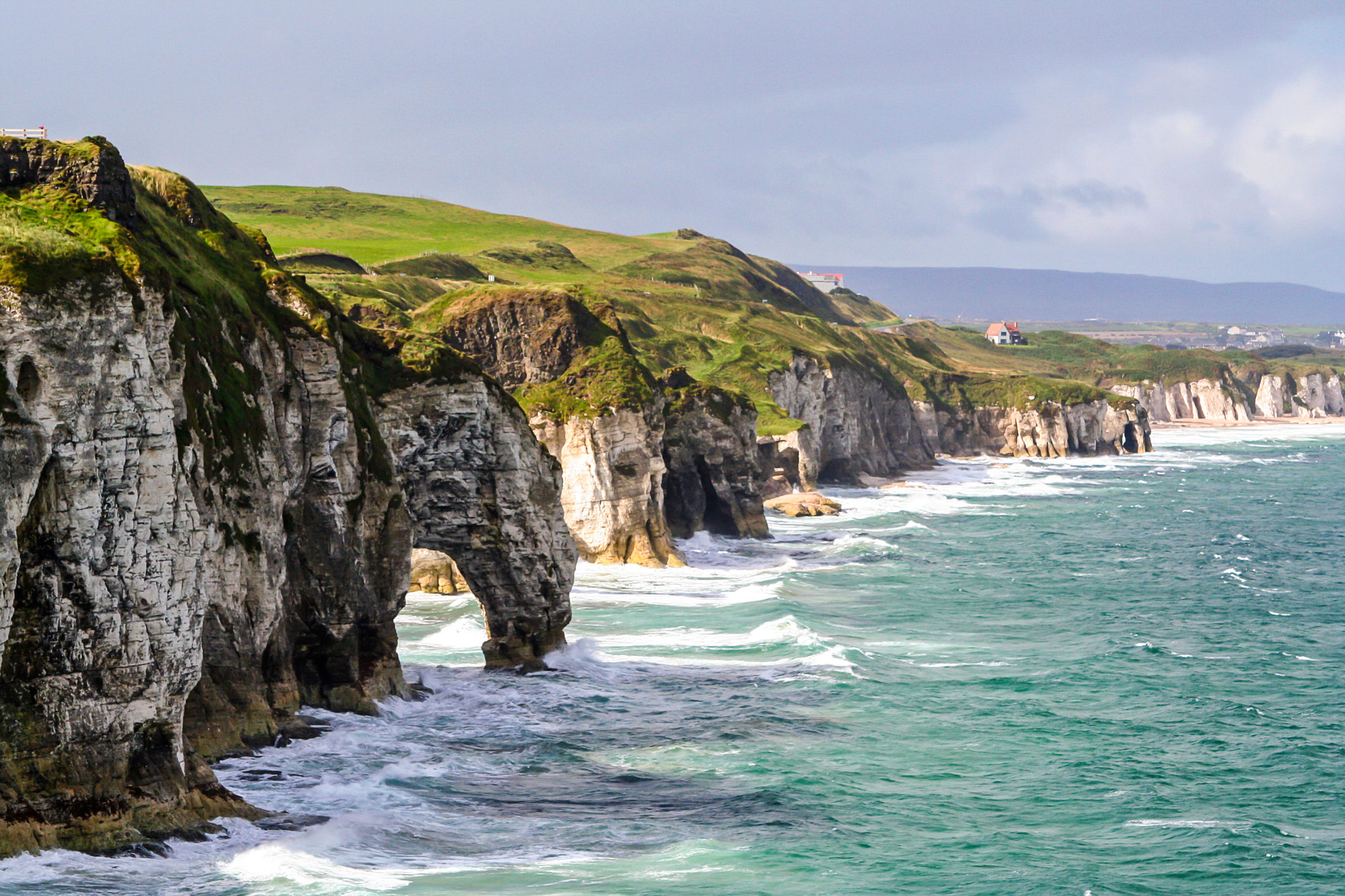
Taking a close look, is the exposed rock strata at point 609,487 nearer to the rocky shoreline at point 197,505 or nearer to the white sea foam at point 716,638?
the rocky shoreline at point 197,505

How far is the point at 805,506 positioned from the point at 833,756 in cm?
6610

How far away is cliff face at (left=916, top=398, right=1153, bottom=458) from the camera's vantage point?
181 metres

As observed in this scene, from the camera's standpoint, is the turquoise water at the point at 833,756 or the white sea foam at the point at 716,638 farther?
the white sea foam at the point at 716,638

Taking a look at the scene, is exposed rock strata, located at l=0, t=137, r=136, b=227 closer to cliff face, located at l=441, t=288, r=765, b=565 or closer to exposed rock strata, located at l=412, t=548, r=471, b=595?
exposed rock strata, located at l=412, t=548, r=471, b=595

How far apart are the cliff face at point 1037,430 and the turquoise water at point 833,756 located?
356ft

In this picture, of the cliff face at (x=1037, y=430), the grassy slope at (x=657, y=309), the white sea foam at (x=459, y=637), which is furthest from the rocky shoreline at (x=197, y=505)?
the cliff face at (x=1037, y=430)

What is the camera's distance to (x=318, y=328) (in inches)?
1519

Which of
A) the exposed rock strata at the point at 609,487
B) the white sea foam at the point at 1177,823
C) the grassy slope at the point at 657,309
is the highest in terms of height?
the grassy slope at the point at 657,309

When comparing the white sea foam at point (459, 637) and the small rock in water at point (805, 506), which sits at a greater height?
the small rock in water at point (805, 506)

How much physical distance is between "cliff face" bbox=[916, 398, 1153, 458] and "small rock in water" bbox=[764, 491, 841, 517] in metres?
72.2

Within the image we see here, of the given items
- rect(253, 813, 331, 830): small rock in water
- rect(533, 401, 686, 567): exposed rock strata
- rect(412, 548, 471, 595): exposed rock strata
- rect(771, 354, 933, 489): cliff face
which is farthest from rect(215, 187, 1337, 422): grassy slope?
rect(253, 813, 331, 830): small rock in water

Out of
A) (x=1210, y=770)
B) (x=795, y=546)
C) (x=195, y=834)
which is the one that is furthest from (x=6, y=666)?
(x=795, y=546)

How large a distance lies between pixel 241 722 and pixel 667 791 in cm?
1073

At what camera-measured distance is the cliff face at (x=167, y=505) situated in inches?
988
